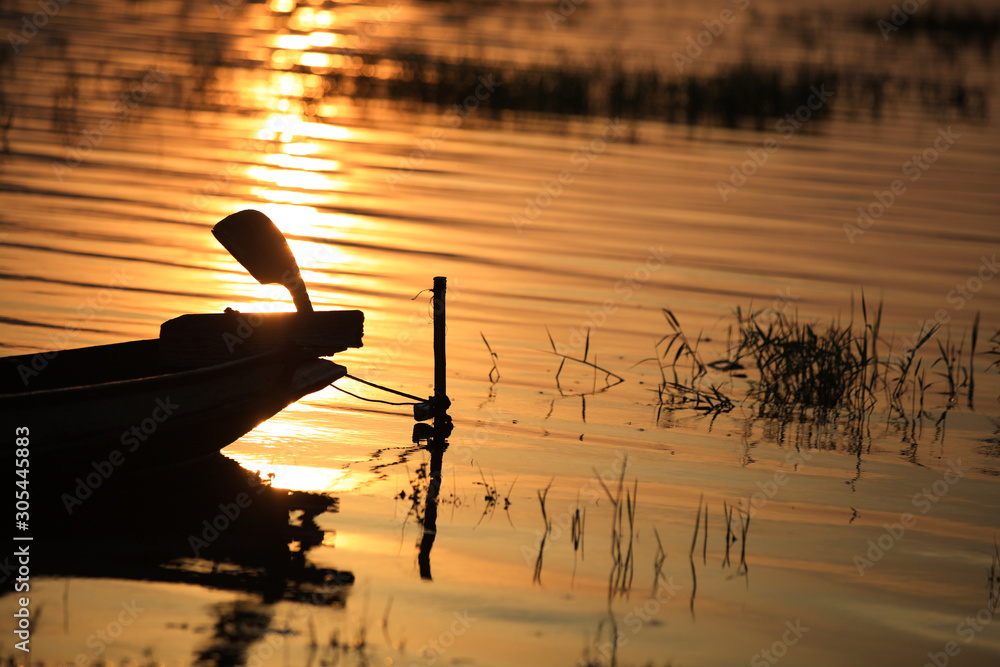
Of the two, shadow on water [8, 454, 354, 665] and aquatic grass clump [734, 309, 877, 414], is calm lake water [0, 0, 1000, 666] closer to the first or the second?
shadow on water [8, 454, 354, 665]

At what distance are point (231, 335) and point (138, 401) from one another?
929 millimetres

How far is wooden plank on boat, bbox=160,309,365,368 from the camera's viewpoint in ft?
26.8

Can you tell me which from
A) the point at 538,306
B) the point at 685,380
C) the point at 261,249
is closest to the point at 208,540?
the point at 261,249

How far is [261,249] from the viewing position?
28.1 ft

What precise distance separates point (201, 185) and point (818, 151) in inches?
556

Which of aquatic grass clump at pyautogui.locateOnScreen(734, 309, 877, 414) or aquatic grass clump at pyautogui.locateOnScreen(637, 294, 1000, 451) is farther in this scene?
aquatic grass clump at pyautogui.locateOnScreen(734, 309, 877, 414)

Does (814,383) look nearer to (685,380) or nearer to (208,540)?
(685,380)

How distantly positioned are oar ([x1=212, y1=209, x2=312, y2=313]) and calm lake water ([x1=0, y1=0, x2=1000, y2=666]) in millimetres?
1440

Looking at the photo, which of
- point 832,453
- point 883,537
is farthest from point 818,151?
point 883,537

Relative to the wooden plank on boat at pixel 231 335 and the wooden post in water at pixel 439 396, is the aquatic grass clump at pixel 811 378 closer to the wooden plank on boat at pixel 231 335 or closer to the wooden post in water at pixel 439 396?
the wooden post in water at pixel 439 396

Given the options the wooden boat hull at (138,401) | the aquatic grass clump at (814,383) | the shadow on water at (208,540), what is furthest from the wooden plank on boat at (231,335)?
the aquatic grass clump at (814,383)

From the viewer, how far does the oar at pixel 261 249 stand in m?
8.45

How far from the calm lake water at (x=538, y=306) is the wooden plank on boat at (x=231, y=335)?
95 cm

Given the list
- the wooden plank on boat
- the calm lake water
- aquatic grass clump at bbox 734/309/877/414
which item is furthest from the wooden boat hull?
aquatic grass clump at bbox 734/309/877/414
